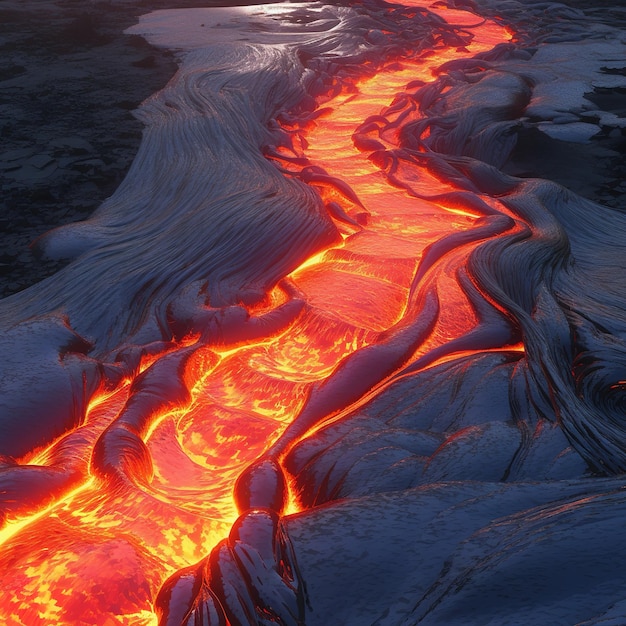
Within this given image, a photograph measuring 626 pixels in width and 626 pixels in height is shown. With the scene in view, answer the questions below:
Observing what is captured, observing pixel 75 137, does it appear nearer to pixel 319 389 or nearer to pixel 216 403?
pixel 216 403

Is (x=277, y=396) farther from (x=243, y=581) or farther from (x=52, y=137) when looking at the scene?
(x=52, y=137)

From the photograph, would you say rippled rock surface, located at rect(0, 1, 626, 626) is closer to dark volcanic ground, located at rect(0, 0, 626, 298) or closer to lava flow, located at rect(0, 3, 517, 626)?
lava flow, located at rect(0, 3, 517, 626)

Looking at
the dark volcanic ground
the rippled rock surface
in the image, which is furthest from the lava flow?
the dark volcanic ground

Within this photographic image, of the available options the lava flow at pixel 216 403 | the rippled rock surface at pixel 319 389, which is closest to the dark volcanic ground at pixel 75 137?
the rippled rock surface at pixel 319 389

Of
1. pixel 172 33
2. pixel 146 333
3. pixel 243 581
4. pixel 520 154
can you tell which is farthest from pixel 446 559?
pixel 172 33

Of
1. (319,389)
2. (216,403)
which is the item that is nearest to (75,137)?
(216,403)

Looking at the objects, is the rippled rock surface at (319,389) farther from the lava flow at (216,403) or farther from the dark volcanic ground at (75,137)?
the dark volcanic ground at (75,137)
